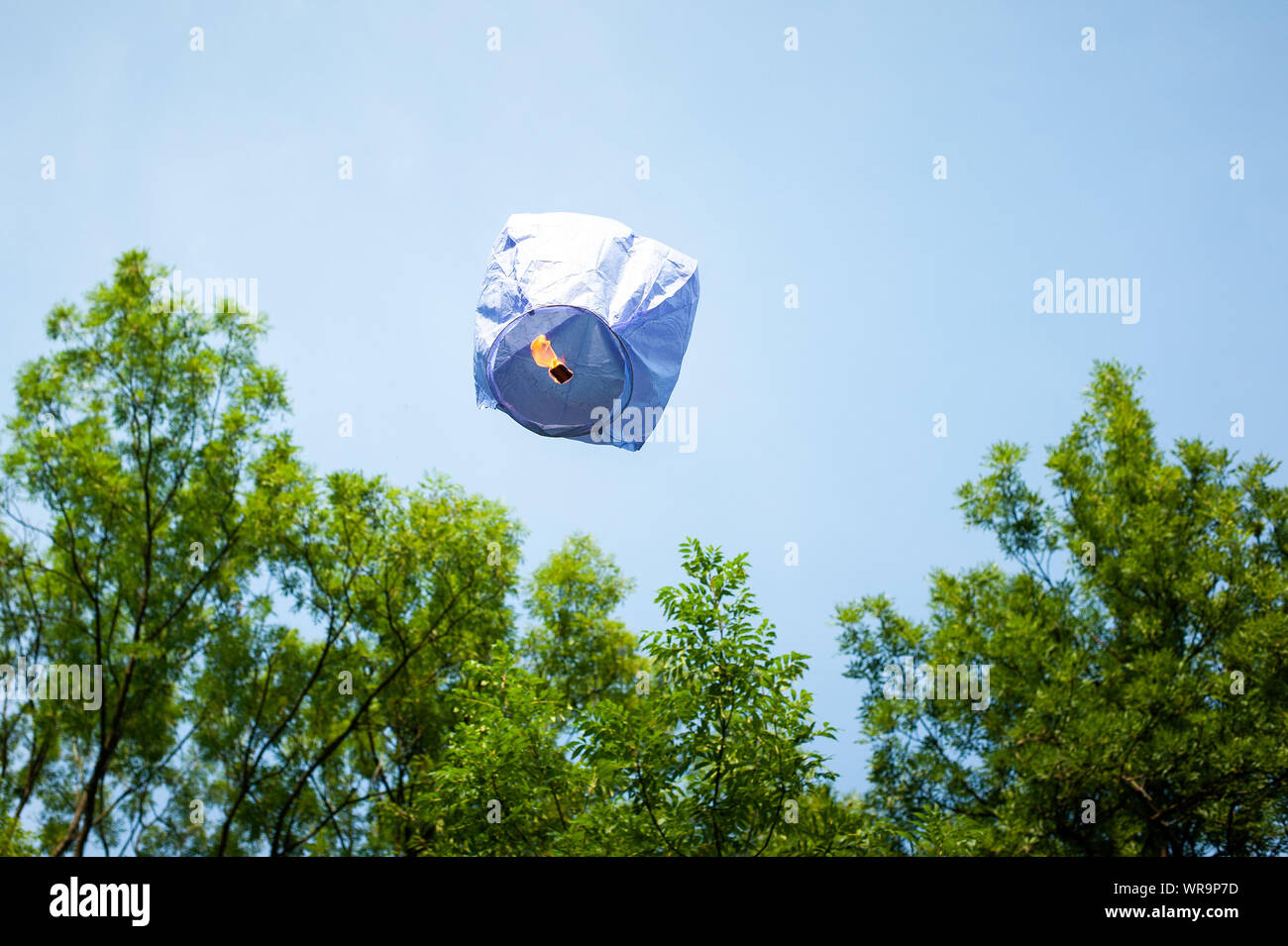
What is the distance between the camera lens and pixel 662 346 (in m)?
4.68

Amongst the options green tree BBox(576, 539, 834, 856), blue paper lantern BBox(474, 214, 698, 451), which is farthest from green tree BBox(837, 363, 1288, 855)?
blue paper lantern BBox(474, 214, 698, 451)

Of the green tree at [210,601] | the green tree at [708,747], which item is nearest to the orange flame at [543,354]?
the green tree at [708,747]

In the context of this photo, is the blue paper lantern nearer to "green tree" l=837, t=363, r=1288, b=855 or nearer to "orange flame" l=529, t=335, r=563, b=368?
"orange flame" l=529, t=335, r=563, b=368

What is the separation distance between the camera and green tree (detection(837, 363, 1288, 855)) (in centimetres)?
852

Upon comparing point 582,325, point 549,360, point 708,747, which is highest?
point 582,325

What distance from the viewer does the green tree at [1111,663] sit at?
28.0 ft

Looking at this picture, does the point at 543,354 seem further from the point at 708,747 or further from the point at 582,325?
the point at 708,747

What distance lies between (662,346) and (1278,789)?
22.3 ft

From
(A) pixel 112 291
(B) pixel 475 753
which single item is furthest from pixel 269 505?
(B) pixel 475 753

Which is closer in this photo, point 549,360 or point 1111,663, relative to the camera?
point 549,360

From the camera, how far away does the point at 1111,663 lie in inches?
387

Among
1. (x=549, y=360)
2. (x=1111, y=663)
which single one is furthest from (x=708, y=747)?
(x=1111, y=663)

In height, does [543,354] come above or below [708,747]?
above
